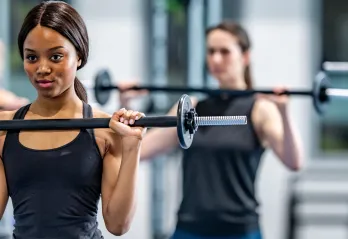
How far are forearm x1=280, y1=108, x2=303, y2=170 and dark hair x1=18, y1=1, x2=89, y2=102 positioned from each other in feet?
3.62

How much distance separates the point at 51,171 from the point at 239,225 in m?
1.03

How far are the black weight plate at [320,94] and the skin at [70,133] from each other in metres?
1.27

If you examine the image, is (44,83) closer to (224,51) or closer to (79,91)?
(79,91)

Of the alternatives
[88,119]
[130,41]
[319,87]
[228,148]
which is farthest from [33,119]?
[130,41]

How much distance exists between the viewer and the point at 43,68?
4.70 ft

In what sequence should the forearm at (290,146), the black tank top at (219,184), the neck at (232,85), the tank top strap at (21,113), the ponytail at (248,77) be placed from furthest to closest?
the ponytail at (248,77) < the neck at (232,85) < the forearm at (290,146) < the black tank top at (219,184) < the tank top strap at (21,113)

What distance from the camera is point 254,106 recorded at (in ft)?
8.16

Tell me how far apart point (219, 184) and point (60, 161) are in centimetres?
99

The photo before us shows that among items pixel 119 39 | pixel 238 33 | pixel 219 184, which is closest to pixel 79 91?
pixel 219 184

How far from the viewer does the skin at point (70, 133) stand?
1453mm

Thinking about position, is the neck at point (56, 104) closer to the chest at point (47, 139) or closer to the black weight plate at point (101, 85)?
the chest at point (47, 139)

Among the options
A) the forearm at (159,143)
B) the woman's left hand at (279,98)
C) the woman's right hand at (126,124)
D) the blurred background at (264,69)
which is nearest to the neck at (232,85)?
the woman's left hand at (279,98)

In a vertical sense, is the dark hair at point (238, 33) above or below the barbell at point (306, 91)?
above

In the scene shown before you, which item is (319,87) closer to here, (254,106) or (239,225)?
(254,106)
